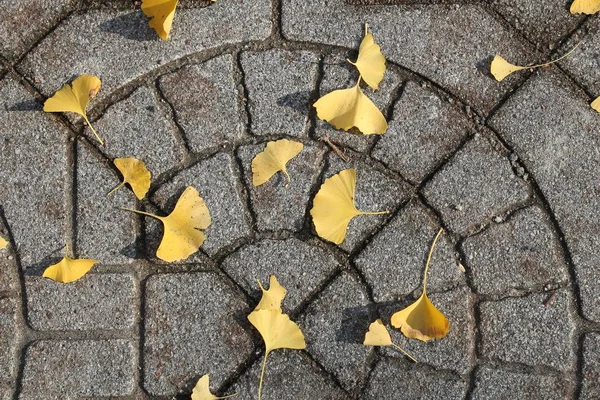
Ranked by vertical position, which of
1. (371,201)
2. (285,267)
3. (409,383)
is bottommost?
(409,383)

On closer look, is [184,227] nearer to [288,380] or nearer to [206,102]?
[206,102]

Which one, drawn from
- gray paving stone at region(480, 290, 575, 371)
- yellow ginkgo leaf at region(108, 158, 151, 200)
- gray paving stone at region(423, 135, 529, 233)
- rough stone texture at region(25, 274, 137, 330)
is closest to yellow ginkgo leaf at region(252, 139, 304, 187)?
yellow ginkgo leaf at region(108, 158, 151, 200)

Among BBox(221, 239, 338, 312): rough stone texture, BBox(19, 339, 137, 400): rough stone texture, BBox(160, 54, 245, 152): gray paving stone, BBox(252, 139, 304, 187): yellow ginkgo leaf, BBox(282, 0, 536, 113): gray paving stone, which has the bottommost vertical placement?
BBox(19, 339, 137, 400): rough stone texture

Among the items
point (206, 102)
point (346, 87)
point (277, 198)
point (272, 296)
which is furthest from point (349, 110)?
point (272, 296)

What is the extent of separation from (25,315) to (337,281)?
1.14m

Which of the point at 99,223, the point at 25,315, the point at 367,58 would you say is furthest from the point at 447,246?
the point at 25,315

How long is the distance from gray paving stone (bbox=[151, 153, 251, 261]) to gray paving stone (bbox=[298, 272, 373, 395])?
0.38 meters

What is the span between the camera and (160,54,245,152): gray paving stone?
7.73 ft

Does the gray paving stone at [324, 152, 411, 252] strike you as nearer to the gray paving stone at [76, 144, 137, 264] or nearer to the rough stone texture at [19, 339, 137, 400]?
the gray paving stone at [76, 144, 137, 264]

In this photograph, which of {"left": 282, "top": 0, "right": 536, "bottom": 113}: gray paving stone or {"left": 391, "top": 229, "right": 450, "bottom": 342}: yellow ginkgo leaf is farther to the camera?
{"left": 282, "top": 0, "right": 536, "bottom": 113}: gray paving stone

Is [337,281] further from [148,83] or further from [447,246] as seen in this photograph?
[148,83]

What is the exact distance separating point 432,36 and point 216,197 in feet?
3.25

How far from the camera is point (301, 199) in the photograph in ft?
7.70

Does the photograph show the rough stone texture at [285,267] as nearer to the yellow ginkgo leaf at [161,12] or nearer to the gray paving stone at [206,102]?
the gray paving stone at [206,102]
